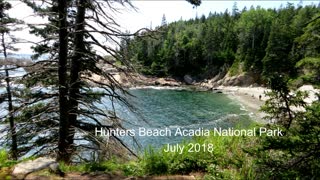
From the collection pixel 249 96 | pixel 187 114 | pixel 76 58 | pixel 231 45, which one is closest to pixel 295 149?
pixel 76 58

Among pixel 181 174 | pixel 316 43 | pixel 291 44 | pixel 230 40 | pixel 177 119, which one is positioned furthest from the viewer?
pixel 230 40

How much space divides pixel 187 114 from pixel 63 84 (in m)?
40.7

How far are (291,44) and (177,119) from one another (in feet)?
148

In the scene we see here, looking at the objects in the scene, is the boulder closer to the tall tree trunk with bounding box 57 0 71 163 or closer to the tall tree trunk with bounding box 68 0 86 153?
the tall tree trunk with bounding box 57 0 71 163

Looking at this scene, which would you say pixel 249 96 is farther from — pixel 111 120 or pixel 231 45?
pixel 111 120

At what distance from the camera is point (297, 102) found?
544 centimetres

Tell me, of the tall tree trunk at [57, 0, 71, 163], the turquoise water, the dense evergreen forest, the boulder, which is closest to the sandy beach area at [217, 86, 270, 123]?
the turquoise water

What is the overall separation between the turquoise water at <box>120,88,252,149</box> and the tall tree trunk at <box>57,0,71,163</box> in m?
20.9

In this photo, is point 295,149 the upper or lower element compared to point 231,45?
lower

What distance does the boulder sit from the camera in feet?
15.1

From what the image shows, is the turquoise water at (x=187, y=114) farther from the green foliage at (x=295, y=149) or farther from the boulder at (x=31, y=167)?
the green foliage at (x=295, y=149)

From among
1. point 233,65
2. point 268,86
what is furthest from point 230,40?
point 268,86

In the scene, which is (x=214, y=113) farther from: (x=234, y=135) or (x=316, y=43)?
(x=234, y=135)

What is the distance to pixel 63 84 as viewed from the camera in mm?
6461
